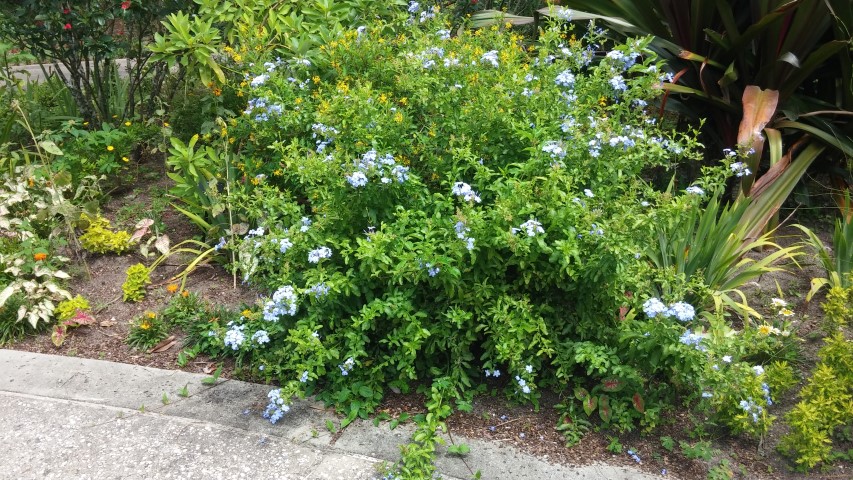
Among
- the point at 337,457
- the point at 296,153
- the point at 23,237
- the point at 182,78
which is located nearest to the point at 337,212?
the point at 296,153

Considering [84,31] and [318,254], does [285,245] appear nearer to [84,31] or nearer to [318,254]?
[318,254]

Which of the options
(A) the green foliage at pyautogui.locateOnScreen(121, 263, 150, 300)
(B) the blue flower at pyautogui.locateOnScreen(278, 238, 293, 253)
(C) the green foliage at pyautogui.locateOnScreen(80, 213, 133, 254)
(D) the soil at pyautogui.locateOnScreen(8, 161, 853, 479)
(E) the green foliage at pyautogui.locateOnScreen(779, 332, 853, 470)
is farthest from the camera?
(C) the green foliage at pyautogui.locateOnScreen(80, 213, 133, 254)

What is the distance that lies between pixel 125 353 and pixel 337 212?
121 cm

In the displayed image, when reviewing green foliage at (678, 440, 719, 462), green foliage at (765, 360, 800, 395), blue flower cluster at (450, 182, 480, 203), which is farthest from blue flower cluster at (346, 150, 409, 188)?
green foliage at (765, 360, 800, 395)

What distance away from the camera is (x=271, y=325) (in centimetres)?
267

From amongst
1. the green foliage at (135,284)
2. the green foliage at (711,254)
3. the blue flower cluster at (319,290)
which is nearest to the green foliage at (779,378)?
the green foliage at (711,254)

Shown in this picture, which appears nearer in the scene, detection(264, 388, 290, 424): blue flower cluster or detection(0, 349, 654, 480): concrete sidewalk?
detection(0, 349, 654, 480): concrete sidewalk

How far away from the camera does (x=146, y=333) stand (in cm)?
305

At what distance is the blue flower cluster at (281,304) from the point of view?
2.44 meters

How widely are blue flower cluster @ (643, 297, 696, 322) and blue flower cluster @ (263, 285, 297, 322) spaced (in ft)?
4.07

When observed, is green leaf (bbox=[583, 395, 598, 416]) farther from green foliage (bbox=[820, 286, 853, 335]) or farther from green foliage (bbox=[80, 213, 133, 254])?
green foliage (bbox=[80, 213, 133, 254])

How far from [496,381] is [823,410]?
45.0 inches

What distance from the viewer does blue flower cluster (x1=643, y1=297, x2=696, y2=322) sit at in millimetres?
2201

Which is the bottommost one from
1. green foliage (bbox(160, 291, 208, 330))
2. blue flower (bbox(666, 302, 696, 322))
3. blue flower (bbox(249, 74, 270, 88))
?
green foliage (bbox(160, 291, 208, 330))
